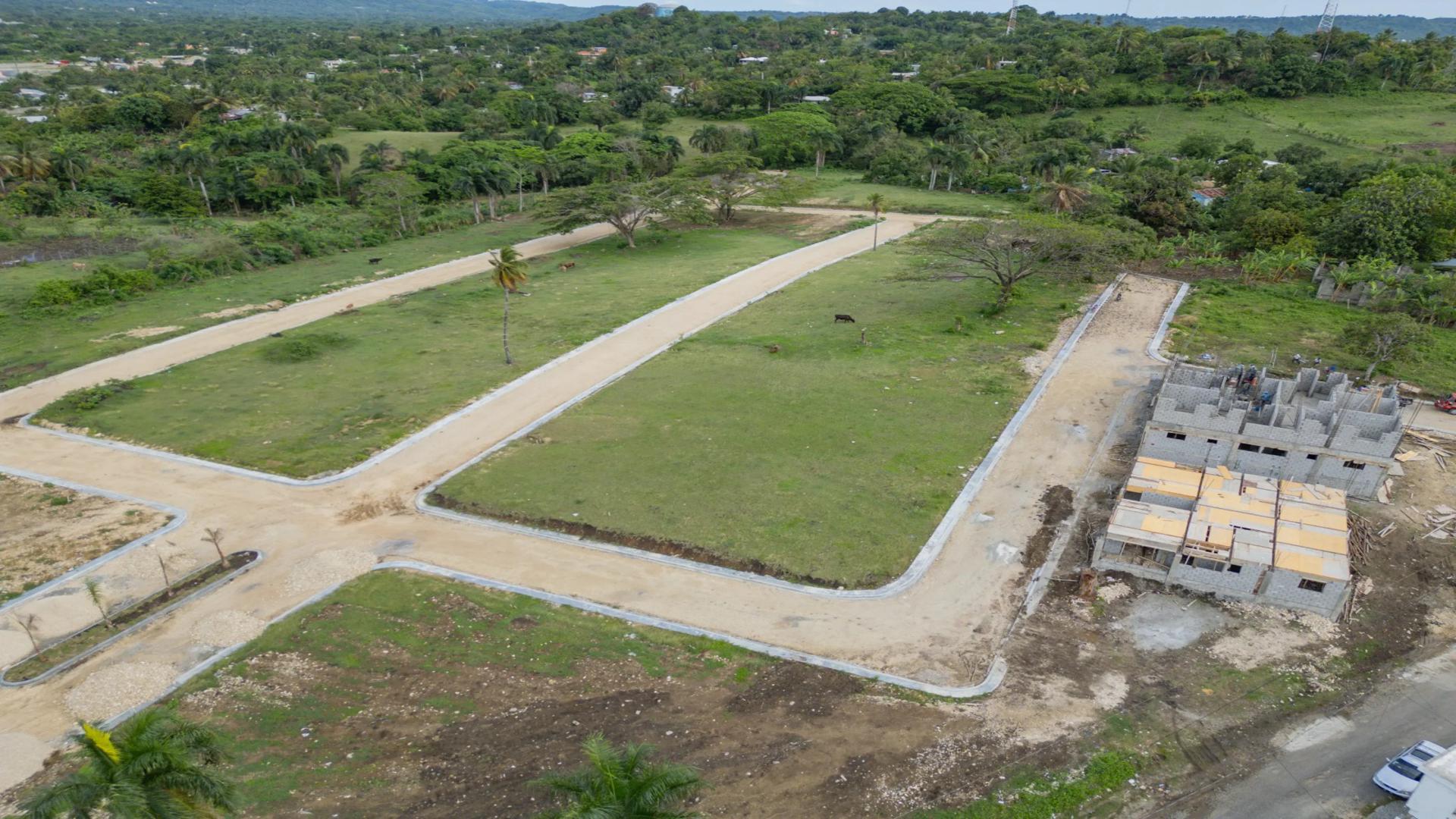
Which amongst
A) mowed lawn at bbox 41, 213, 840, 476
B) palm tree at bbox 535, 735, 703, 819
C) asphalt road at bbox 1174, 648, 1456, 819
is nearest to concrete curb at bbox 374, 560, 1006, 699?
asphalt road at bbox 1174, 648, 1456, 819

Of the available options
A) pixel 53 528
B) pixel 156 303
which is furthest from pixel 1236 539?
pixel 156 303

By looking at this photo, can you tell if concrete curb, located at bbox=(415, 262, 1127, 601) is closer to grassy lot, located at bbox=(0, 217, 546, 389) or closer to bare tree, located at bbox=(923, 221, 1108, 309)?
bare tree, located at bbox=(923, 221, 1108, 309)

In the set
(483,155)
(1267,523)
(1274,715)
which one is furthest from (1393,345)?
(483,155)

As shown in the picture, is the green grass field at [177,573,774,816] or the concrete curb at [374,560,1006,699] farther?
the concrete curb at [374,560,1006,699]

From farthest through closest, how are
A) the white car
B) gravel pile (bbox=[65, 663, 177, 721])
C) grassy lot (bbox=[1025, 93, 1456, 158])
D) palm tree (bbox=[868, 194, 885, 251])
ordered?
grassy lot (bbox=[1025, 93, 1456, 158]), palm tree (bbox=[868, 194, 885, 251]), gravel pile (bbox=[65, 663, 177, 721]), the white car

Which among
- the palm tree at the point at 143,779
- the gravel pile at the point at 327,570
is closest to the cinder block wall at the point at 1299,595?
the palm tree at the point at 143,779
